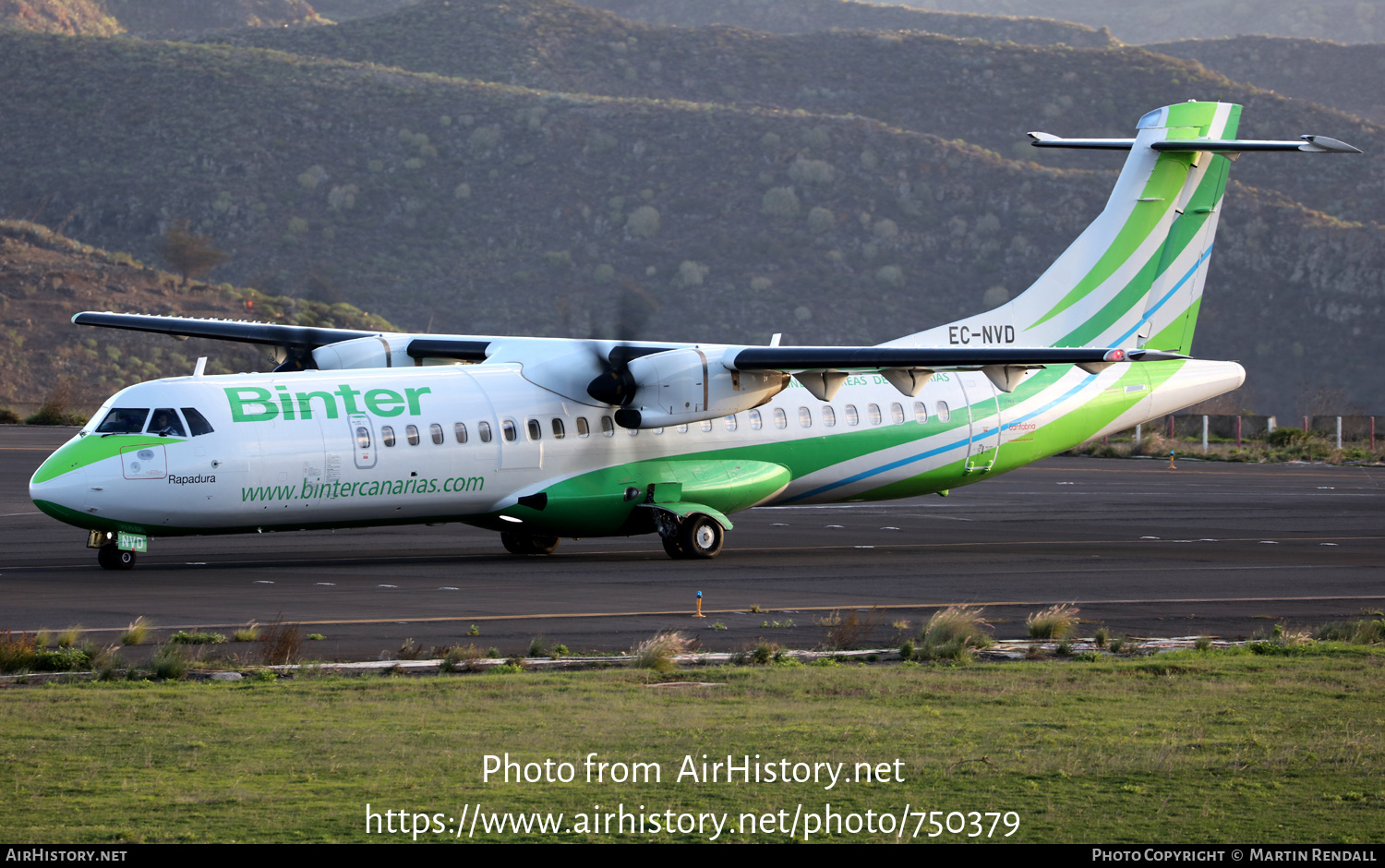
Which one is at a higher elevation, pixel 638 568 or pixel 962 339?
pixel 962 339

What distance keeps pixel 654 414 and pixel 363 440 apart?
4.51 metres

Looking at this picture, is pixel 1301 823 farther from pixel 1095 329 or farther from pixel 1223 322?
pixel 1223 322

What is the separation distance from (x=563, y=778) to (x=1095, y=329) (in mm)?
21571

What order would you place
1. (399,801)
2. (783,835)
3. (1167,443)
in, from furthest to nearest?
(1167,443) < (399,801) < (783,835)

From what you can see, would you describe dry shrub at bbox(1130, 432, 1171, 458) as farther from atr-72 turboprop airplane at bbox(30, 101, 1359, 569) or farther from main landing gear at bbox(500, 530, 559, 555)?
main landing gear at bbox(500, 530, 559, 555)

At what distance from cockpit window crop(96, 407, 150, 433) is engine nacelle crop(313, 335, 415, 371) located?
549cm

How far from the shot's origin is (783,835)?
744 cm

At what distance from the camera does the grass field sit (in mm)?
7664

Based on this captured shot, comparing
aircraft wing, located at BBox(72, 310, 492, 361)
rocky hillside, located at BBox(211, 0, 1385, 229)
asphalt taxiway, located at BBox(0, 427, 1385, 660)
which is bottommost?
asphalt taxiway, located at BBox(0, 427, 1385, 660)

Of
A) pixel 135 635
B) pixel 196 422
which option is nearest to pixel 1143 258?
pixel 196 422

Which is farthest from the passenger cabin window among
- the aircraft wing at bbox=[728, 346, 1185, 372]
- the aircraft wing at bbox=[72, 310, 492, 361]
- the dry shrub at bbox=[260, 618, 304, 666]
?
the aircraft wing at bbox=[728, 346, 1185, 372]

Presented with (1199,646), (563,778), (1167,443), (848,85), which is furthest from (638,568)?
(848,85)

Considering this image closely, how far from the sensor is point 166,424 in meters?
20.2

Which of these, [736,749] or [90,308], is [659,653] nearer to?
[736,749]
